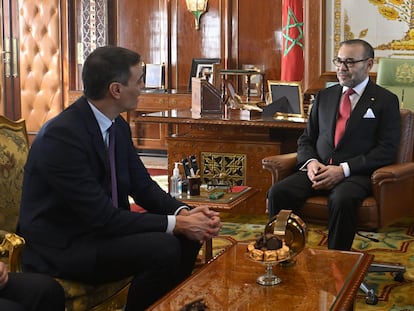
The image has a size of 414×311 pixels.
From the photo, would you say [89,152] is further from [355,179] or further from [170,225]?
[355,179]

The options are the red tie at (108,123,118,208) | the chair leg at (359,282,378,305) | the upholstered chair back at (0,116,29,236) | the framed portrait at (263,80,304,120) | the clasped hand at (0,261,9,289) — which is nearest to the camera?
the clasped hand at (0,261,9,289)

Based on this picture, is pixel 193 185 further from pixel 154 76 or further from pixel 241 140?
pixel 154 76

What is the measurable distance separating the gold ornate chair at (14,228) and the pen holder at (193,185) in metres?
1.14

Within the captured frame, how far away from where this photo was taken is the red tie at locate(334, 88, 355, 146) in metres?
4.31

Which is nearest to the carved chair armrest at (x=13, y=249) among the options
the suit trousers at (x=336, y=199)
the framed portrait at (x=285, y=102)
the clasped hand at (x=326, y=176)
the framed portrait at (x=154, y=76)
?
the suit trousers at (x=336, y=199)

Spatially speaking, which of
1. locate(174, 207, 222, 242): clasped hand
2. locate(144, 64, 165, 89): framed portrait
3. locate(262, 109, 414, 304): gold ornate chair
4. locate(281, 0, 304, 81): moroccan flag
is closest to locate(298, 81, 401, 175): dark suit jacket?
locate(262, 109, 414, 304): gold ornate chair

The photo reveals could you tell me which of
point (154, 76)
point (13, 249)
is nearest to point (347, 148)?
point (13, 249)

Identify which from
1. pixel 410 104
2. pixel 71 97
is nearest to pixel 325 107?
pixel 410 104

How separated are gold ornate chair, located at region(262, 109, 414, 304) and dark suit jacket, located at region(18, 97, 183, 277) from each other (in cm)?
134

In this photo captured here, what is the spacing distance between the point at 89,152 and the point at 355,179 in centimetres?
170

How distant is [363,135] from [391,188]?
0.36 m

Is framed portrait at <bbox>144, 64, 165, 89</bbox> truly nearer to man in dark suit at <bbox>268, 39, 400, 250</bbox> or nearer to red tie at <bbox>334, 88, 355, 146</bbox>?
man in dark suit at <bbox>268, 39, 400, 250</bbox>

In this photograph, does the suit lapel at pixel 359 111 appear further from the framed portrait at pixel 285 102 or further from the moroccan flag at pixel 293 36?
the moroccan flag at pixel 293 36

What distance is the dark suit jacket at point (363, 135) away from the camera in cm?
413
